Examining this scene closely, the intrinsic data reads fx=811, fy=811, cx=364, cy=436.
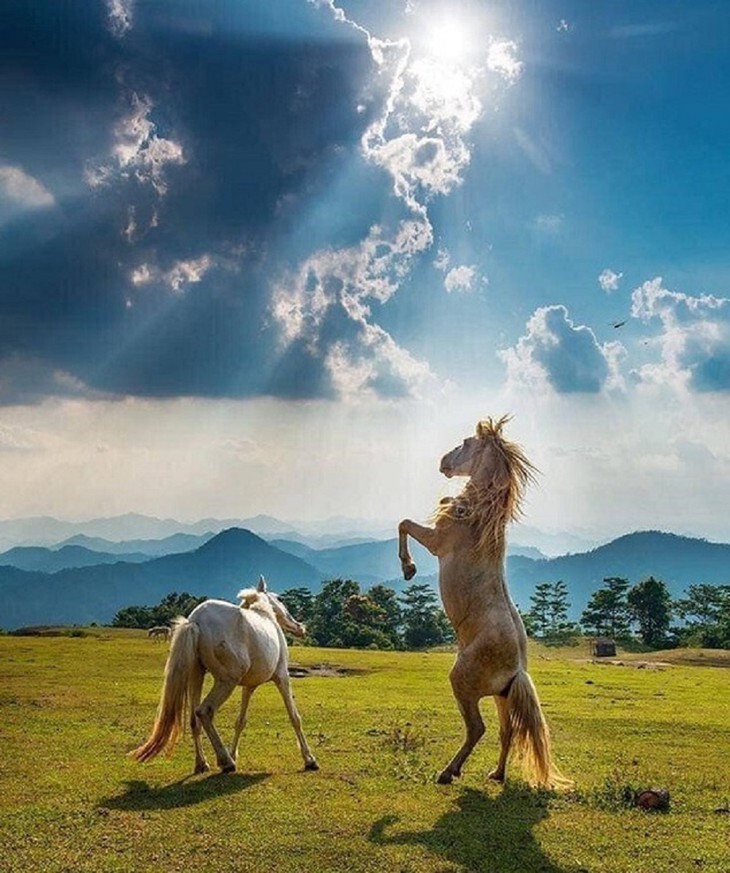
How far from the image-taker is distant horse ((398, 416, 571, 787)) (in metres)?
10.4

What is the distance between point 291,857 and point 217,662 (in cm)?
414

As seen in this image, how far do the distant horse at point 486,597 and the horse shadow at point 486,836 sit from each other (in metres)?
0.78

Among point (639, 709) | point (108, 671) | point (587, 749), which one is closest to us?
point (587, 749)

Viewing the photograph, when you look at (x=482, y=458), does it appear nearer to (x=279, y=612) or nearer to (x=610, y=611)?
(x=279, y=612)

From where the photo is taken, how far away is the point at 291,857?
288 inches

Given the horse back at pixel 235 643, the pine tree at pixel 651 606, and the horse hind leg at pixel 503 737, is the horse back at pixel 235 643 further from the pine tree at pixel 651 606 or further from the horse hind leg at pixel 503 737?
the pine tree at pixel 651 606

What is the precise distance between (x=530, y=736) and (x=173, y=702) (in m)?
4.71

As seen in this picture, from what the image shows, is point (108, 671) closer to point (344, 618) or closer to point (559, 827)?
point (559, 827)

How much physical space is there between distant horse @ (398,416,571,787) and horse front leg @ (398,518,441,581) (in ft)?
0.04

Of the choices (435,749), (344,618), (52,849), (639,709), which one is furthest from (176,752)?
(344,618)

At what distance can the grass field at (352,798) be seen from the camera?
7453mm

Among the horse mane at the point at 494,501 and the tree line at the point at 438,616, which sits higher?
the horse mane at the point at 494,501

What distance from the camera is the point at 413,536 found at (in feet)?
36.5

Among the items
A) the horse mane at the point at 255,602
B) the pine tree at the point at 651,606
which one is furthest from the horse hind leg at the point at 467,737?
the pine tree at the point at 651,606
